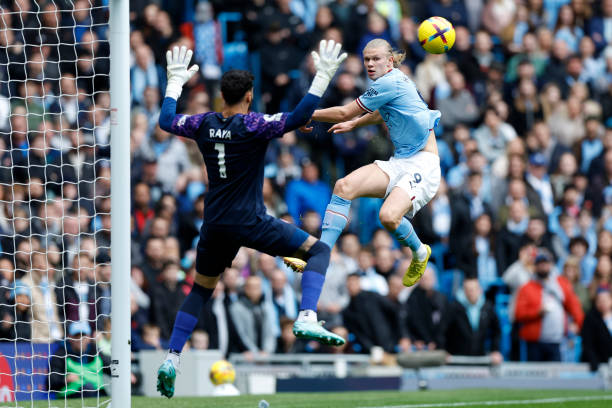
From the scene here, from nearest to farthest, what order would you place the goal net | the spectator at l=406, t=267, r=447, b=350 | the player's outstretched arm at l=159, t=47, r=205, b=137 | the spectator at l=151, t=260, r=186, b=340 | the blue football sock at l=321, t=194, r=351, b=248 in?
the player's outstretched arm at l=159, t=47, r=205, b=137
the blue football sock at l=321, t=194, r=351, b=248
the goal net
the spectator at l=151, t=260, r=186, b=340
the spectator at l=406, t=267, r=447, b=350

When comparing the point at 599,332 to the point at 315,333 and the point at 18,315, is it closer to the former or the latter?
the point at 18,315

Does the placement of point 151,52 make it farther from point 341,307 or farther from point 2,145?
point 341,307

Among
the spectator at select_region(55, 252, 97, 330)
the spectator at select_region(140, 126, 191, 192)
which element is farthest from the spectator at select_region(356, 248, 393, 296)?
the spectator at select_region(55, 252, 97, 330)

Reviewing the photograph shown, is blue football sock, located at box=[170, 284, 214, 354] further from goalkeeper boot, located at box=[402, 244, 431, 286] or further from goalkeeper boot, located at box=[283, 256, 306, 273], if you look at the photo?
goalkeeper boot, located at box=[402, 244, 431, 286]

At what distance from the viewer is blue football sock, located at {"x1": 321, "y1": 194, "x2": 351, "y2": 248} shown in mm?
10672

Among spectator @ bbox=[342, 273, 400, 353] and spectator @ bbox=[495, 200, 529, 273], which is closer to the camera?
spectator @ bbox=[342, 273, 400, 353]

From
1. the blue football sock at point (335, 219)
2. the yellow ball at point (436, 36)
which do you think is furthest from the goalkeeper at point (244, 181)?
the yellow ball at point (436, 36)

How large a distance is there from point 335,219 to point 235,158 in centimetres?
154

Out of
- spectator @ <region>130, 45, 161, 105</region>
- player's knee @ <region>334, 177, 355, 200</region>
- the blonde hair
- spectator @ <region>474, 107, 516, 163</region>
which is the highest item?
spectator @ <region>130, 45, 161, 105</region>

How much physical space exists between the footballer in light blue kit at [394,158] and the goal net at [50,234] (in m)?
2.49

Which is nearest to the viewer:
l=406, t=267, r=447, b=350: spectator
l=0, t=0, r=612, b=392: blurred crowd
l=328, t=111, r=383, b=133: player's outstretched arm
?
l=328, t=111, r=383, b=133: player's outstretched arm

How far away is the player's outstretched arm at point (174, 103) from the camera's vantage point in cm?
969

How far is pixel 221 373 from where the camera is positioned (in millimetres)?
13680

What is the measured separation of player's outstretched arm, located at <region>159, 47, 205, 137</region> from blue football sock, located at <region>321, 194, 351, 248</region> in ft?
5.54
